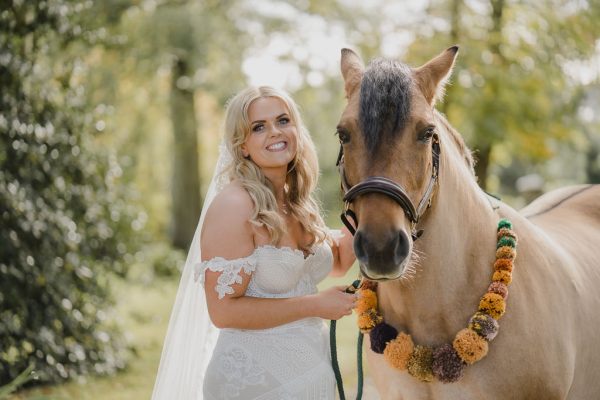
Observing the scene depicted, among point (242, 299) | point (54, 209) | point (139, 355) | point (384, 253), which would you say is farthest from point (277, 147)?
point (139, 355)

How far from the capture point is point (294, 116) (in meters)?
2.93

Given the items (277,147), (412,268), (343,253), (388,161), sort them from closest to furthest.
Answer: (388,161) → (412,268) → (277,147) → (343,253)

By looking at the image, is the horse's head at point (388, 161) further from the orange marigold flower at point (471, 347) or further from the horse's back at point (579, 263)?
the horse's back at point (579, 263)

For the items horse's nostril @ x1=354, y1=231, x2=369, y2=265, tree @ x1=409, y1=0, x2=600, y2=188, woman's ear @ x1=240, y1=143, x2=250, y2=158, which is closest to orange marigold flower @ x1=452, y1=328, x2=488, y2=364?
horse's nostril @ x1=354, y1=231, x2=369, y2=265

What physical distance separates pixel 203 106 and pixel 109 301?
13.0 metres

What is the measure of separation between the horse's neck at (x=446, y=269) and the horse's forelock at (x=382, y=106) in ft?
1.23

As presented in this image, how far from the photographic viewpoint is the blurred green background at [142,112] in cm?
571

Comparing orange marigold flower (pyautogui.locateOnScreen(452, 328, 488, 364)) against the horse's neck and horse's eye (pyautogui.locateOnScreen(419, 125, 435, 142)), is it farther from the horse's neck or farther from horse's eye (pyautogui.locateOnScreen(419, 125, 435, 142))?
horse's eye (pyautogui.locateOnScreen(419, 125, 435, 142))

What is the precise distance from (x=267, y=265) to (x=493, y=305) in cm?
94

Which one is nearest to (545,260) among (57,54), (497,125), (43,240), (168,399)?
(168,399)

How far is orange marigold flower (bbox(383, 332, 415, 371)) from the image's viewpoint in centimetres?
252

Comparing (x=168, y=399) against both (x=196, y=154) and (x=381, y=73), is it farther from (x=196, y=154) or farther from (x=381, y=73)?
(x=196, y=154)

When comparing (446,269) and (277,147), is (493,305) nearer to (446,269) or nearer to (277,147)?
(446,269)

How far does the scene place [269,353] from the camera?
271cm
